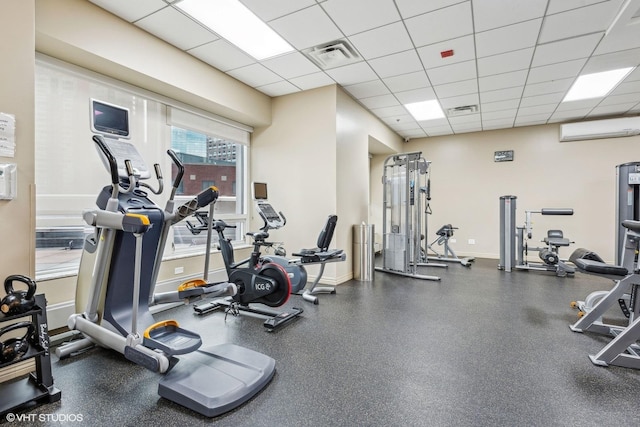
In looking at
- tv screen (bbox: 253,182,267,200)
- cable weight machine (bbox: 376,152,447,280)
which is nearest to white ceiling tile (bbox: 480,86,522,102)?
cable weight machine (bbox: 376,152,447,280)

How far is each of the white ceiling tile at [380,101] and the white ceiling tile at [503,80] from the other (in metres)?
1.34

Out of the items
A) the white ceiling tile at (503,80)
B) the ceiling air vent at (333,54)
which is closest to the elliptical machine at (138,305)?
the ceiling air vent at (333,54)

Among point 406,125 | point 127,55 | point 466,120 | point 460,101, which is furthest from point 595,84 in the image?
point 127,55

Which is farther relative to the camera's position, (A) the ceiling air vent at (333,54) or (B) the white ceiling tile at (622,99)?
(B) the white ceiling tile at (622,99)

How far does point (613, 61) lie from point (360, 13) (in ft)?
11.2

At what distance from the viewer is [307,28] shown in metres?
3.16

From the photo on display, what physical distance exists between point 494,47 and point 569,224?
4.96 meters

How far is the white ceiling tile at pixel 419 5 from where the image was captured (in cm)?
274

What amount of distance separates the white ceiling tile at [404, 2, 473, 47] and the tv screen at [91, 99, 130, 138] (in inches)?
108

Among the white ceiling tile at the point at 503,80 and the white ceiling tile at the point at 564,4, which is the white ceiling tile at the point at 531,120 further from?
the white ceiling tile at the point at 564,4

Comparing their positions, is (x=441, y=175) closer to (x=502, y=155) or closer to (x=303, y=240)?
(x=502, y=155)

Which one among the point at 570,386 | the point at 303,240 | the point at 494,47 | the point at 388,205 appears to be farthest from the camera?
the point at 388,205

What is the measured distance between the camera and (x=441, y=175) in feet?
25.5

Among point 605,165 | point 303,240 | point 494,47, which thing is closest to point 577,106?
point 605,165
